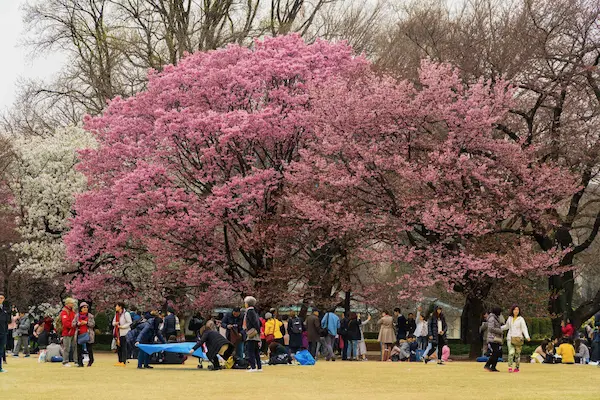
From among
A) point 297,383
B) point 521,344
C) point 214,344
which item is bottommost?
point 297,383

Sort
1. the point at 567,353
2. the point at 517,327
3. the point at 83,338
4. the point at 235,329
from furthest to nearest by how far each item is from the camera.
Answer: the point at 567,353
the point at 235,329
the point at 83,338
the point at 517,327

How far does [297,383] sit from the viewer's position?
18547mm

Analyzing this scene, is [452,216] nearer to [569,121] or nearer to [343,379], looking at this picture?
[569,121]

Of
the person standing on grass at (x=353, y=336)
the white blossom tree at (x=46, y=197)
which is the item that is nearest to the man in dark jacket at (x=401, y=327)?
the person standing on grass at (x=353, y=336)

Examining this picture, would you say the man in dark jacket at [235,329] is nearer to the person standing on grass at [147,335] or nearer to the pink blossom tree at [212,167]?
the person standing on grass at [147,335]

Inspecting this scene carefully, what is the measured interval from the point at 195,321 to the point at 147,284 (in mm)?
10969

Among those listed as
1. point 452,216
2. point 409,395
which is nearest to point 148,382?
point 409,395

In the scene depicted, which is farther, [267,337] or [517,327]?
[267,337]

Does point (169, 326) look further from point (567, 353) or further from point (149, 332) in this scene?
point (567, 353)

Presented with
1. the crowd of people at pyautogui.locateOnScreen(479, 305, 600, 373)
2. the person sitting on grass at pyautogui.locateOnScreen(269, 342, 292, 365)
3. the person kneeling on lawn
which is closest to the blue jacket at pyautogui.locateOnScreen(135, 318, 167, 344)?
the person kneeling on lawn

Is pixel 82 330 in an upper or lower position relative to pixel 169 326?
lower

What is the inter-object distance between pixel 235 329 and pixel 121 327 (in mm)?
2879

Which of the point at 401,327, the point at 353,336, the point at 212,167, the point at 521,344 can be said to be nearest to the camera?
the point at 521,344

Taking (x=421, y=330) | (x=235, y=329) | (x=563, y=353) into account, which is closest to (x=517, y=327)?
(x=235, y=329)
